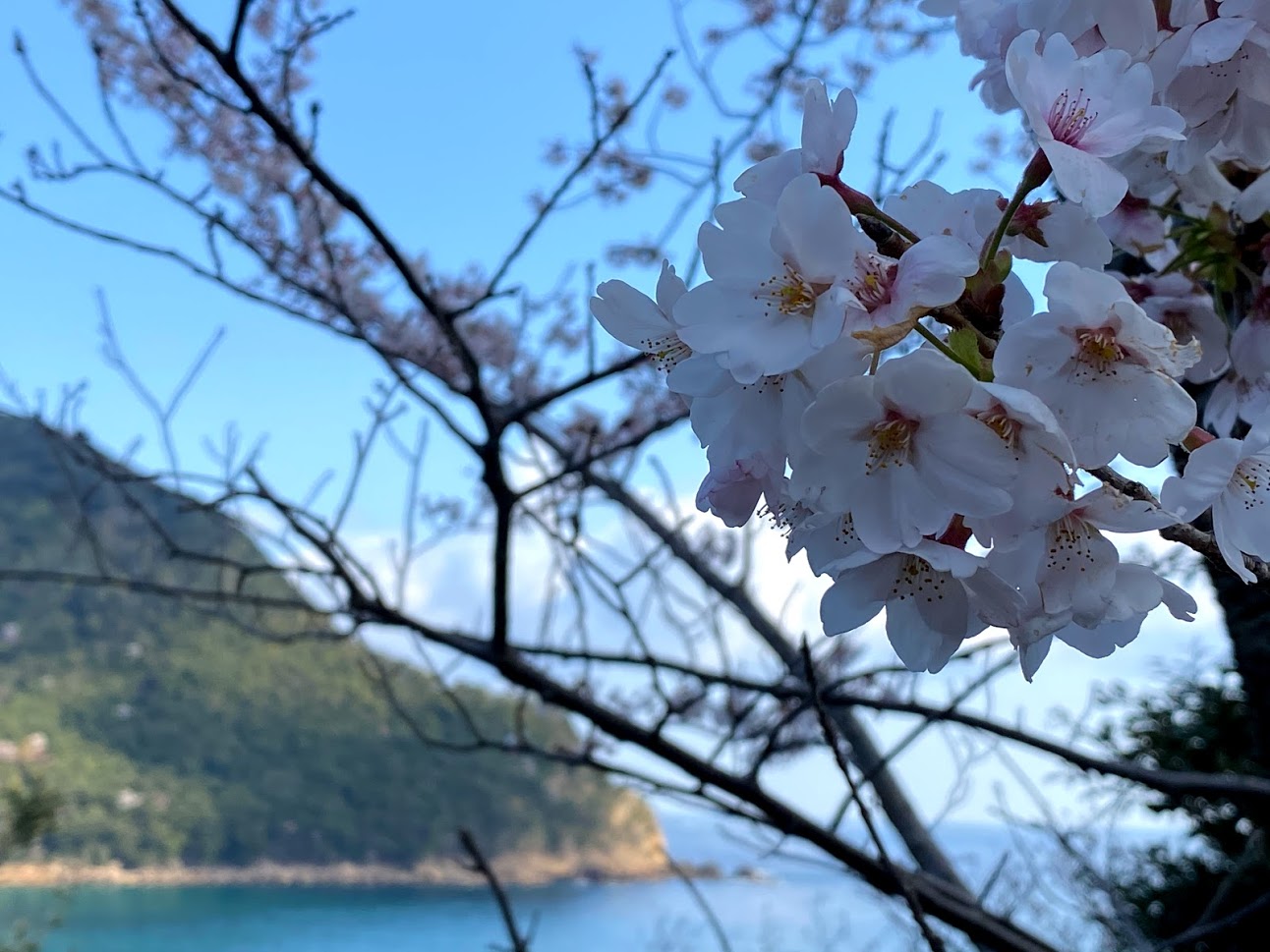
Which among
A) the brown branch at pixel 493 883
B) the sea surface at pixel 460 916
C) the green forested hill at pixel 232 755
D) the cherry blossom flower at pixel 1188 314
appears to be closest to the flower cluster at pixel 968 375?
the cherry blossom flower at pixel 1188 314

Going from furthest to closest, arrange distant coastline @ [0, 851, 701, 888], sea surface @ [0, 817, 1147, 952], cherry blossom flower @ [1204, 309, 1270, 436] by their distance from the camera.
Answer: distant coastline @ [0, 851, 701, 888], sea surface @ [0, 817, 1147, 952], cherry blossom flower @ [1204, 309, 1270, 436]

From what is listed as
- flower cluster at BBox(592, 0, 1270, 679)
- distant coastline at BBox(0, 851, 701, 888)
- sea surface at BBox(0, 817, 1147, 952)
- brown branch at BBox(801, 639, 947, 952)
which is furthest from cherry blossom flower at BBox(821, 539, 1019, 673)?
distant coastline at BBox(0, 851, 701, 888)

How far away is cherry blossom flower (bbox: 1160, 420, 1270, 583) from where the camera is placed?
0.82 feet

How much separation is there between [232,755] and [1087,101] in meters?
7.52

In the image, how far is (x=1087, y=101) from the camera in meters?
Answer: 0.28

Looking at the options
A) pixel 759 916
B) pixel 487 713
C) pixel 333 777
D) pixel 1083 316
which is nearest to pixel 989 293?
pixel 1083 316

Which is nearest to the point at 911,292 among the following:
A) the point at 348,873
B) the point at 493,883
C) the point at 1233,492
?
the point at 1233,492

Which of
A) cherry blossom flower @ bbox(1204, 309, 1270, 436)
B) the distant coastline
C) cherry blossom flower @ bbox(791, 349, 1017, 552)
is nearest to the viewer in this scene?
cherry blossom flower @ bbox(791, 349, 1017, 552)

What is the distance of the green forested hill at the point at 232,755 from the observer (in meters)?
6.40

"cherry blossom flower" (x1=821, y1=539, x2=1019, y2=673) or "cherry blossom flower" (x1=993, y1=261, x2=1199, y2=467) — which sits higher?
"cherry blossom flower" (x1=993, y1=261, x2=1199, y2=467)

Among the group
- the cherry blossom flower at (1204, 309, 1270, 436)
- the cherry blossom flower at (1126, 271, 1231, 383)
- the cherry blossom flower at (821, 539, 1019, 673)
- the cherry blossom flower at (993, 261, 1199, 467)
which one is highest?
the cherry blossom flower at (1126, 271, 1231, 383)

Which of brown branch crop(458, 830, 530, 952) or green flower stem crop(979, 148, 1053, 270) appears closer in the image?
green flower stem crop(979, 148, 1053, 270)

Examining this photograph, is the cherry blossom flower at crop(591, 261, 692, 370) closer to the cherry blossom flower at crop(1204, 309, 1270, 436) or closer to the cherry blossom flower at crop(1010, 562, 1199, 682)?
the cherry blossom flower at crop(1010, 562, 1199, 682)

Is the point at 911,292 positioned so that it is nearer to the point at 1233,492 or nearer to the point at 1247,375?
the point at 1233,492
